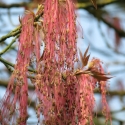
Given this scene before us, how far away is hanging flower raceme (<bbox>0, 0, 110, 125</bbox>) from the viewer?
4.11 feet

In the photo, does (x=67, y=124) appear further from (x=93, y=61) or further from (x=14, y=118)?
(x=93, y=61)

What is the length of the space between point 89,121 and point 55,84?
0.23 m

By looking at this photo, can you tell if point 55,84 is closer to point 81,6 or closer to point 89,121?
point 89,121

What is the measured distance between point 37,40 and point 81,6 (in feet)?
4.10

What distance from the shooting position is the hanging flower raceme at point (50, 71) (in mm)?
1254

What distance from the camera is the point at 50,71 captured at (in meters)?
1.25

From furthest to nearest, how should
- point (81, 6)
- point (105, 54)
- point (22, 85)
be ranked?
point (105, 54)
point (81, 6)
point (22, 85)

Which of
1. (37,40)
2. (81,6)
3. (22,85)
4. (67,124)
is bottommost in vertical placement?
(67,124)

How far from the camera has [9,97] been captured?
130 centimetres

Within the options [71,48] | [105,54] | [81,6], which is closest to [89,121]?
[71,48]

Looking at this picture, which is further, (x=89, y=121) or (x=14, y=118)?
(x=89, y=121)

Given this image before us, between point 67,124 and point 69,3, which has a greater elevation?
point 69,3

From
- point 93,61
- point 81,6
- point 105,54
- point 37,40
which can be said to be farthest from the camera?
point 105,54

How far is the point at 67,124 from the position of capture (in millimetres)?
1298
